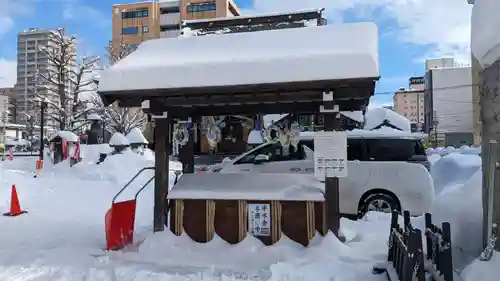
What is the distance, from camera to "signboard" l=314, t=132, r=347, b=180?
6113 mm

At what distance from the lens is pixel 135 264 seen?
18.7 feet

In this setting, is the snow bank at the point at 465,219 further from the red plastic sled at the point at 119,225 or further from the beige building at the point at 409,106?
the beige building at the point at 409,106

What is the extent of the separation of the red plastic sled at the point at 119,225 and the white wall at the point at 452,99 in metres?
70.5

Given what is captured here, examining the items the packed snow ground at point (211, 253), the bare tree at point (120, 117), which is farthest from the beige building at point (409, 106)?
the packed snow ground at point (211, 253)

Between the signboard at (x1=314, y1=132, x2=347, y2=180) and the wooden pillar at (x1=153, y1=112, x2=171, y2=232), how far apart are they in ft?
7.59

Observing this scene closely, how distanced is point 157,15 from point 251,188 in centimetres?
Answer: 6243

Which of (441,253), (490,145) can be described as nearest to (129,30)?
(490,145)

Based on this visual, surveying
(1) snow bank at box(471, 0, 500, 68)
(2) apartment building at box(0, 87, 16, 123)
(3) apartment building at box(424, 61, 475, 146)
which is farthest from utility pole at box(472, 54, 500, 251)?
(3) apartment building at box(424, 61, 475, 146)

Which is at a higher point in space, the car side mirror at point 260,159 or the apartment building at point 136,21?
the apartment building at point 136,21

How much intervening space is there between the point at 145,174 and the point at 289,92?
44.2ft

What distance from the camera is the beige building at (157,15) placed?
6241cm

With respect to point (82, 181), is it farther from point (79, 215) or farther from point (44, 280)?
point (44, 280)

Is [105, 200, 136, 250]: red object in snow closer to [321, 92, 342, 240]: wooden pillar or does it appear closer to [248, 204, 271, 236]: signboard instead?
[248, 204, 271, 236]: signboard

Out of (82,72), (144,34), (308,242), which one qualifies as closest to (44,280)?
(308,242)
